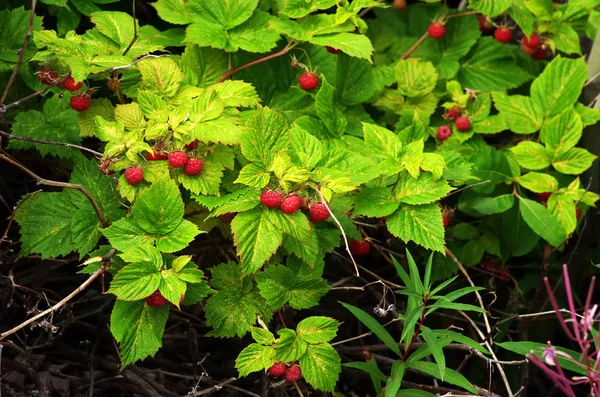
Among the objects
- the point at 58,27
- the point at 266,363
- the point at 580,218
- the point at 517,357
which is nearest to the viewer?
the point at 266,363

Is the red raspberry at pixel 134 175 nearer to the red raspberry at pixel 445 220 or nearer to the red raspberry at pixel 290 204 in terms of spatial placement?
the red raspberry at pixel 290 204

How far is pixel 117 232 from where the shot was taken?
167cm

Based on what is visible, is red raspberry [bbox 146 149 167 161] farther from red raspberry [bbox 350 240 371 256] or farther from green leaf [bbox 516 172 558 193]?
green leaf [bbox 516 172 558 193]

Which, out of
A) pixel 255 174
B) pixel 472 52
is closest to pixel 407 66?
pixel 472 52

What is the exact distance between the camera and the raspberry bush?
167 cm

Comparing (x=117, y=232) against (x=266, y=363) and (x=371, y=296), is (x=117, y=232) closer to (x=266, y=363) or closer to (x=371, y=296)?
(x=266, y=363)

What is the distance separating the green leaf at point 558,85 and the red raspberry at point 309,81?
27.3 inches

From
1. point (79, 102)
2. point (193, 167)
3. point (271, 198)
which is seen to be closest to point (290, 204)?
point (271, 198)

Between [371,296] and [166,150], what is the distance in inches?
35.9

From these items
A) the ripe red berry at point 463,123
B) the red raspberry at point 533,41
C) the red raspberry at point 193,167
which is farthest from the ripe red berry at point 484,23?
the red raspberry at point 193,167

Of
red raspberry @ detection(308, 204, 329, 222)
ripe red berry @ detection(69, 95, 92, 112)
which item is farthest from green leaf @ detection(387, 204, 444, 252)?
ripe red berry @ detection(69, 95, 92, 112)

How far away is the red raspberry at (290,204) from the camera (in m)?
1.66

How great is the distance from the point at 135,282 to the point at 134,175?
10.3 inches

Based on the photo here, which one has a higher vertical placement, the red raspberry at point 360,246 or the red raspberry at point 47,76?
the red raspberry at point 47,76
